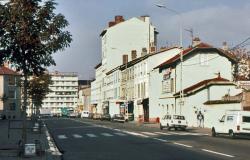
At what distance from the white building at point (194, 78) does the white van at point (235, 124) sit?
76.0 ft

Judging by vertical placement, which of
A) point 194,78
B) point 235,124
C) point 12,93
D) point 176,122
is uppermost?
point 12,93

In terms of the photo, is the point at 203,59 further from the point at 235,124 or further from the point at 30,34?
the point at 30,34

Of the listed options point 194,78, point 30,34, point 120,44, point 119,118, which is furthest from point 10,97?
point 30,34

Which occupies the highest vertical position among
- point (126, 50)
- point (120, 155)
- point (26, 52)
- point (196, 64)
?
point (126, 50)

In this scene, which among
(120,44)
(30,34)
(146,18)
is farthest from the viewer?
(120,44)

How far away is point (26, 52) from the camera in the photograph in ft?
70.8

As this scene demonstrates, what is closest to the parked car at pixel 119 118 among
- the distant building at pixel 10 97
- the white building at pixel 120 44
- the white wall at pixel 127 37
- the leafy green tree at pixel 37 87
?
the leafy green tree at pixel 37 87

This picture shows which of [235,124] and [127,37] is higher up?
[127,37]

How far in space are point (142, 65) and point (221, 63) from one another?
64.0 ft

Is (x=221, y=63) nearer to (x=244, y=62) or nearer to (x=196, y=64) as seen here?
(x=196, y=64)

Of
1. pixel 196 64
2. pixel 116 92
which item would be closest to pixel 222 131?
pixel 196 64

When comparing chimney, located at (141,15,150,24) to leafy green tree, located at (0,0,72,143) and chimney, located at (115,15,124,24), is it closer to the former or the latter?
chimney, located at (115,15,124,24)

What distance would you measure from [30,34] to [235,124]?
20299mm

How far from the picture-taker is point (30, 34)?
2105 centimetres
